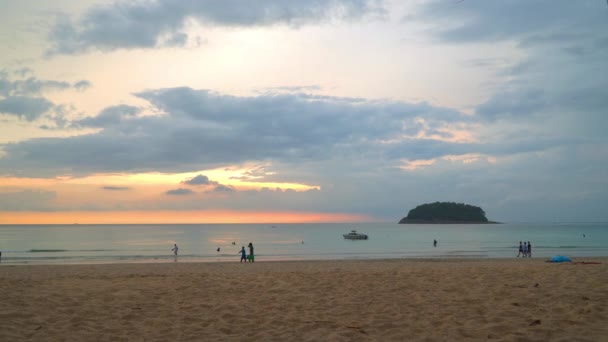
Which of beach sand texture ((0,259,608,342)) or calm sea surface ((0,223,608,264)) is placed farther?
calm sea surface ((0,223,608,264))

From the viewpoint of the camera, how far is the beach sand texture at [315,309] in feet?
24.8

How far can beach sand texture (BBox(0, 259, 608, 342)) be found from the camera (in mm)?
7562

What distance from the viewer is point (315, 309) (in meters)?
9.50

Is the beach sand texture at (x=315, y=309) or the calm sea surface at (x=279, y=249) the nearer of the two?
the beach sand texture at (x=315, y=309)

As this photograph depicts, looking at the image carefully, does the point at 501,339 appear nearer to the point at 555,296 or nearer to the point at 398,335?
the point at 398,335

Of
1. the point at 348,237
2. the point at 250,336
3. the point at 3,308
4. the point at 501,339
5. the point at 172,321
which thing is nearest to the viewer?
the point at 501,339

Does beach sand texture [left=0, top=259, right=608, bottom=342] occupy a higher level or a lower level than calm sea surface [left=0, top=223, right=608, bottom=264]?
higher

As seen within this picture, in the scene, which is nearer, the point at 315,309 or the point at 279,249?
the point at 315,309

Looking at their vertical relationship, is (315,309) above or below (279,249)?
above

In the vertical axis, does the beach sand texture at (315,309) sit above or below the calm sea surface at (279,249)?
above

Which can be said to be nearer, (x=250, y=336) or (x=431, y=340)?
(x=431, y=340)

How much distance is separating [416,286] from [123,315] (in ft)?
24.2

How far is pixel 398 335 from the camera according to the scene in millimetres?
7434

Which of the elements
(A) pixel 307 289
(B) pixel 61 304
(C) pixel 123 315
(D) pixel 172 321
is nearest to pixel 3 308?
(B) pixel 61 304
